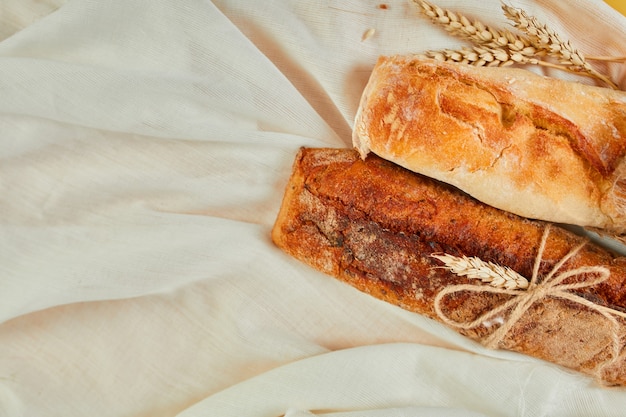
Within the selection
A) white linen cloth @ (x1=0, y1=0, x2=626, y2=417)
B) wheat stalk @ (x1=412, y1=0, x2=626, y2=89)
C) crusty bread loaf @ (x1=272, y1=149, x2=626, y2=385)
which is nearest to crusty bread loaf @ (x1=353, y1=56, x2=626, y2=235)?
crusty bread loaf @ (x1=272, y1=149, x2=626, y2=385)

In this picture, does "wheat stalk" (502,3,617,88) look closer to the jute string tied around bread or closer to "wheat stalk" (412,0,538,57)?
"wheat stalk" (412,0,538,57)

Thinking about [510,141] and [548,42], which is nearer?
[510,141]

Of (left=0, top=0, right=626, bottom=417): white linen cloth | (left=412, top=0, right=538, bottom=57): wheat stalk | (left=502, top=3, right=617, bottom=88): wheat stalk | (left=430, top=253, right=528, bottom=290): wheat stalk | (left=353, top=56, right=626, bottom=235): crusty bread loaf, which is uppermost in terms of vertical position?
(left=502, top=3, right=617, bottom=88): wheat stalk

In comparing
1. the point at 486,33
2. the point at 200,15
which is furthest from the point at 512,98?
the point at 200,15

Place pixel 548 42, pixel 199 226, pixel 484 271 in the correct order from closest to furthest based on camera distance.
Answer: pixel 484 271 → pixel 548 42 → pixel 199 226

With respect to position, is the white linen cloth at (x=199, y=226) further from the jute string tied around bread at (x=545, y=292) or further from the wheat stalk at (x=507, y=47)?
the jute string tied around bread at (x=545, y=292)

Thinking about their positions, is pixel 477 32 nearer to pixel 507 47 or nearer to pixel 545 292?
pixel 507 47

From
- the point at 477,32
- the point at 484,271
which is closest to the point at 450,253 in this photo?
the point at 484,271

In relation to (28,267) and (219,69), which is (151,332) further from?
(219,69)
